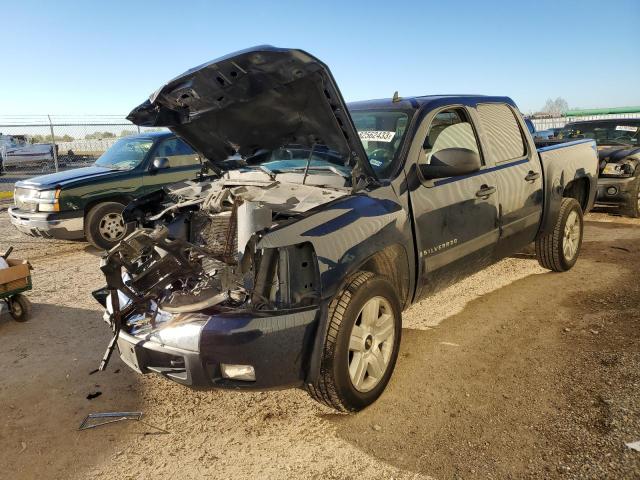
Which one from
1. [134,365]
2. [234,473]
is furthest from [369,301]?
[134,365]

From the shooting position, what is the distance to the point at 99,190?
748cm

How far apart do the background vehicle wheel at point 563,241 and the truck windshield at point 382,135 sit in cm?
231

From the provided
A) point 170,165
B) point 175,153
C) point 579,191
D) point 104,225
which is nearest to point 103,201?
point 104,225

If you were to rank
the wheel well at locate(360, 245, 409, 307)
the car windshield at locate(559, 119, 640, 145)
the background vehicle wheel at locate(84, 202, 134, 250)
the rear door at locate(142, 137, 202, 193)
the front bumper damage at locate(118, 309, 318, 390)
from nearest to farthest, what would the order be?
the front bumper damage at locate(118, 309, 318, 390)
the wheel well at locate(360, 245, 409, 307)
the background vehicle wheel at locate(84, 202, 134, 250)
the rear door at locate(142, 137, 202, 193)
the car windshield at locate(559, 119, 640, 145)

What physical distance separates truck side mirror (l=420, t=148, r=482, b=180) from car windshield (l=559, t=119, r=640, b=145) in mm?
7520

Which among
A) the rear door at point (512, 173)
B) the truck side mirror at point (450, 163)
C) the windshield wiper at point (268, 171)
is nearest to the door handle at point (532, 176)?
the rear door at point (512, 173)

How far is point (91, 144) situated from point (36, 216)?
67.1ft

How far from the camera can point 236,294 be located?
282 centimetres

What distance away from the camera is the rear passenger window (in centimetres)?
434

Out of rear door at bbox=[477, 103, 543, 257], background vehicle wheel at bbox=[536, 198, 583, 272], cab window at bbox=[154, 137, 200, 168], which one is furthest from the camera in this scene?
cab window at bbox=[154, 137, 200, 168]

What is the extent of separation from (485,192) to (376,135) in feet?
3.31

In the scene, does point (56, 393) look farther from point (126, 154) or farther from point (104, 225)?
point (126, 154)

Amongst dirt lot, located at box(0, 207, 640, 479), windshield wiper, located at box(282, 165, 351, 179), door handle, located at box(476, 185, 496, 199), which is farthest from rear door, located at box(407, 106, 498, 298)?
dirt lot, located at box(0, 207, 640, 479)

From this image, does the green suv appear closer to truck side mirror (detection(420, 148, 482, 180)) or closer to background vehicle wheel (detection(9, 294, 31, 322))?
background vehicle wheel (detection(9, 294, 31, 322))
